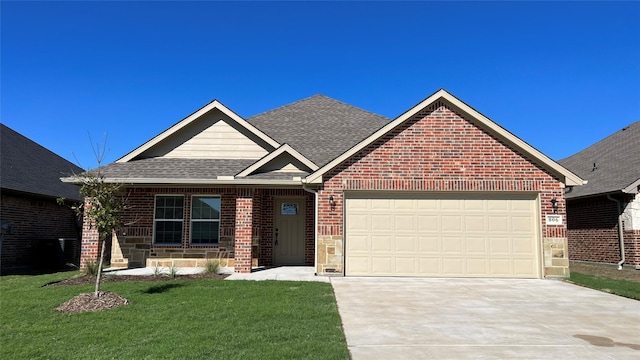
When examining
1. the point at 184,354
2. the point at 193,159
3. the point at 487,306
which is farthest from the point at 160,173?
the point at 487,306

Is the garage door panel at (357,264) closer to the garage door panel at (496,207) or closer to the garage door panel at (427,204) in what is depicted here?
the garage door panel at (427,204)

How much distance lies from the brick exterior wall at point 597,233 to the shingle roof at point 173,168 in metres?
13.1

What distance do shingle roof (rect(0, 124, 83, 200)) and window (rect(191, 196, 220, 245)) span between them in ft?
15.0

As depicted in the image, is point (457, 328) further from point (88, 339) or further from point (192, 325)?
point (88, 339)

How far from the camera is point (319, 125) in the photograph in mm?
17844

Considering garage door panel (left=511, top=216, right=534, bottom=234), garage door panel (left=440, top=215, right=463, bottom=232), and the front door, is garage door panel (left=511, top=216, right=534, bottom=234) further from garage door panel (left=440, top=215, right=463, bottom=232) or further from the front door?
the front door

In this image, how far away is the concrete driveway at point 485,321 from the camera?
5.17 meters

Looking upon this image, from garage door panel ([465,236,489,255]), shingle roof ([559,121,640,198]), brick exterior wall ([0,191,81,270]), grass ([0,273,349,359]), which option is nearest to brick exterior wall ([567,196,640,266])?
shingle roof ([559,121,640,198])

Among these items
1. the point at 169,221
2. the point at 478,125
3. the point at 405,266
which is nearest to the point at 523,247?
the point at 405,266

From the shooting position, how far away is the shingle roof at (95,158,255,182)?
12422 millimetres

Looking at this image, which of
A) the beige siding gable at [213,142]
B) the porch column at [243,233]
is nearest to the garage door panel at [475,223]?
the porch column at [243,233]

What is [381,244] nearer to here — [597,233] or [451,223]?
[451,223]

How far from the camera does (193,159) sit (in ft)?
46.1

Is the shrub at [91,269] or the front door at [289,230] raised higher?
the front door at [289,230]
